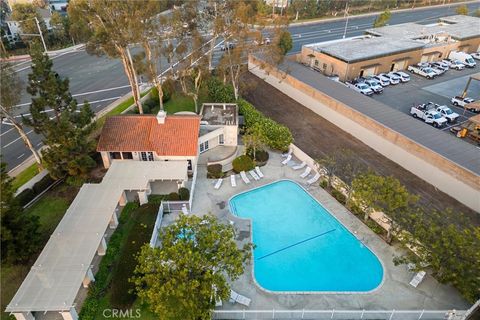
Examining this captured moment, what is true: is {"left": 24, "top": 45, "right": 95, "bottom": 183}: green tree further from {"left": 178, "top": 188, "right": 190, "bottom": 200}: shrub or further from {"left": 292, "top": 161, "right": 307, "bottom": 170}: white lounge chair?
{"left": 292, "top": 161, "right": 307, "bottom": 170}: white lounge chair

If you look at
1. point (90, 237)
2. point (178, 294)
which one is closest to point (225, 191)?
point (90, 237)

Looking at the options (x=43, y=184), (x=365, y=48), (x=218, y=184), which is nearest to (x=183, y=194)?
(x=218, y=184)

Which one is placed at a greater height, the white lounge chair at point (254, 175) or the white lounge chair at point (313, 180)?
the white lounge chair at point (254, 175)

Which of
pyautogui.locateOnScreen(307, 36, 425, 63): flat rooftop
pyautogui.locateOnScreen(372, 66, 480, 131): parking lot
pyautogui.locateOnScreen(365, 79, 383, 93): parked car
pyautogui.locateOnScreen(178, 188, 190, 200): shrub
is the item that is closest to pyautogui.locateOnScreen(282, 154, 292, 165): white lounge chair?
pyautogui.locateOnScreen(178, 188, 190, 200): shrub

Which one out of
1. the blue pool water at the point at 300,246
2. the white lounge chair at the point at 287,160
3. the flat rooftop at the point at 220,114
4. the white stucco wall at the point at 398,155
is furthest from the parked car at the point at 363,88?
the blue pool water at the point at 300,246

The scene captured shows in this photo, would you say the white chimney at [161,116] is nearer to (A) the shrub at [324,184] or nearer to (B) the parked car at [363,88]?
(A) the shrub at [324,184]
